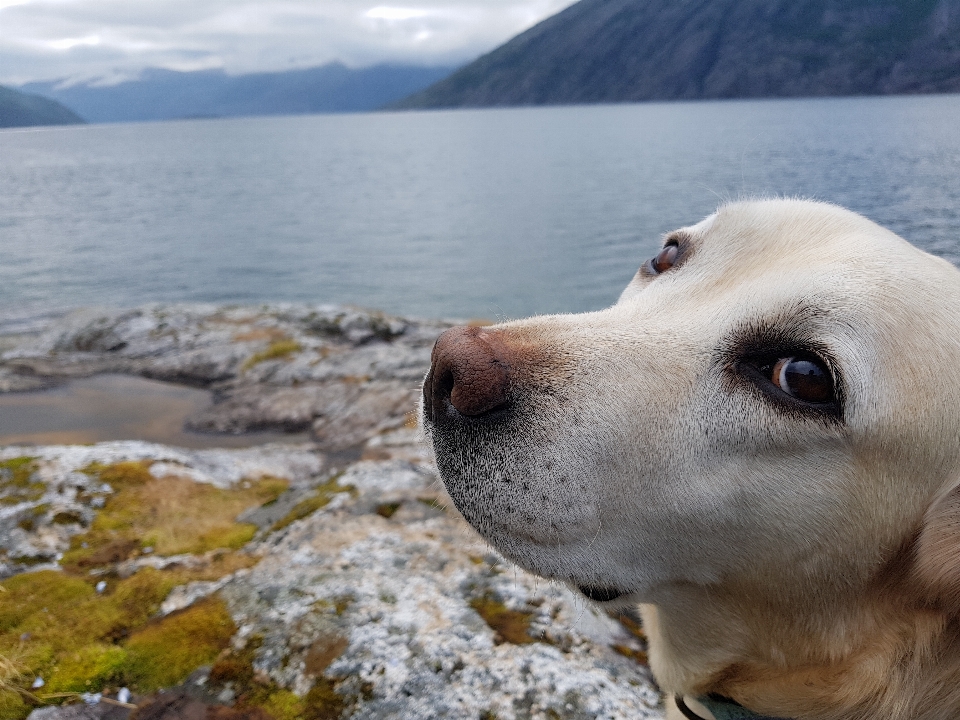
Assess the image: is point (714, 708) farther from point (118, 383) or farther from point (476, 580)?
point (118, 383)

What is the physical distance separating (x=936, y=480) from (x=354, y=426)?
13229mm

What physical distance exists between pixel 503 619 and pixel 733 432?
11.6 feet

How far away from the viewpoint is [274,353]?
70.9 feet

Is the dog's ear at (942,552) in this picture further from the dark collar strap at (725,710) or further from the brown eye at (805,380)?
the dark collar strap at (725,710)

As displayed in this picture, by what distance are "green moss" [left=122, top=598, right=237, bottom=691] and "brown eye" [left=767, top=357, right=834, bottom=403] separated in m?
5.02

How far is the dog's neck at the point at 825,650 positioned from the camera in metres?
3.28

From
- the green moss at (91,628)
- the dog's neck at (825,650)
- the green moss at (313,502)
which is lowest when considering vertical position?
the green moss at (313,502)

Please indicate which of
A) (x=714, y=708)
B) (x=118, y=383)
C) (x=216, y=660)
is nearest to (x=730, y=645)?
(x=714, y=708)

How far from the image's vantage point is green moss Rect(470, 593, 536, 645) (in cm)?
583

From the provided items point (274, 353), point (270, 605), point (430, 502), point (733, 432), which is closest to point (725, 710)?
point (733, 432)

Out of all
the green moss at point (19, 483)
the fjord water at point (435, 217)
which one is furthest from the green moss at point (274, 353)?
the green moss at point (19, 483)

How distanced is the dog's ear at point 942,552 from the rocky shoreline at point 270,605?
1.85 metres

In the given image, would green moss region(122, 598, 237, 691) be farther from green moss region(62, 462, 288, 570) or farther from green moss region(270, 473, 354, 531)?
green moss region(270, 473, 354, 531)

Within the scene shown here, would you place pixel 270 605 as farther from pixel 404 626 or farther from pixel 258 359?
pixel 258 359
